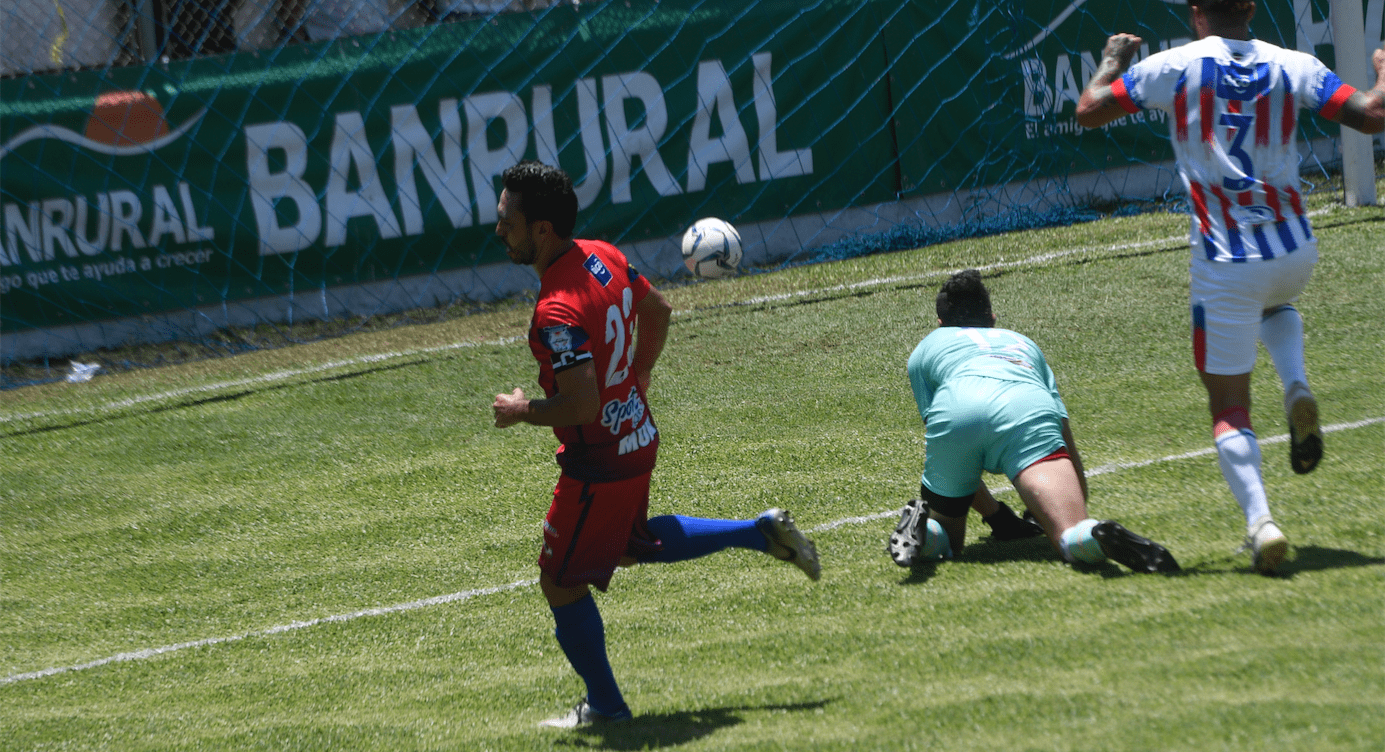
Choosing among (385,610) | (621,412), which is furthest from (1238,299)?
(385,610)

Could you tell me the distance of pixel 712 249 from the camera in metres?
8.95

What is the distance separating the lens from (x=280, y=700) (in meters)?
4.25

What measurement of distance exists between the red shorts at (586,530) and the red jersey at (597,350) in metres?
0.04

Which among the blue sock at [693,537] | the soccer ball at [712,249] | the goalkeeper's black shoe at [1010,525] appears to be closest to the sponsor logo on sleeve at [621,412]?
the blue sock at [693,537]

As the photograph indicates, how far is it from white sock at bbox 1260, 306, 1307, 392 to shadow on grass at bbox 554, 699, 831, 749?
6.37ft

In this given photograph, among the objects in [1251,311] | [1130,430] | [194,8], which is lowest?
[1130,430]

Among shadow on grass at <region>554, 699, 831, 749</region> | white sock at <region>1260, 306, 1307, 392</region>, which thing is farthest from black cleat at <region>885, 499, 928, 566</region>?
white sock at <region>1260, 306, 1307, 392</region>

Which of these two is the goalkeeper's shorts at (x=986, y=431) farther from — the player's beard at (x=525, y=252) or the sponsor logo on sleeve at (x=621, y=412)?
the player's beard at (x=525, y=252)

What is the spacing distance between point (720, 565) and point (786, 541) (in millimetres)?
1139

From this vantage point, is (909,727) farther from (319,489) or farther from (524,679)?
(319,489)

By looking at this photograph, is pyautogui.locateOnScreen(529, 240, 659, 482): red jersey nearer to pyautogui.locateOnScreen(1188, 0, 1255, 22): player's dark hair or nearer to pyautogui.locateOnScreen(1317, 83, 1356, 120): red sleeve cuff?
pyautogui.locateOnScreen(1188, 0, 1255, 22): player's dark hair

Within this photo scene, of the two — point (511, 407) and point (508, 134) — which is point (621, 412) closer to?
point (511, 407)

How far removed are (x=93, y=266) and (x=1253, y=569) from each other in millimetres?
9264

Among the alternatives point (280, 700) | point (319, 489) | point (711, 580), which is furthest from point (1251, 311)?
point (319, 489)
